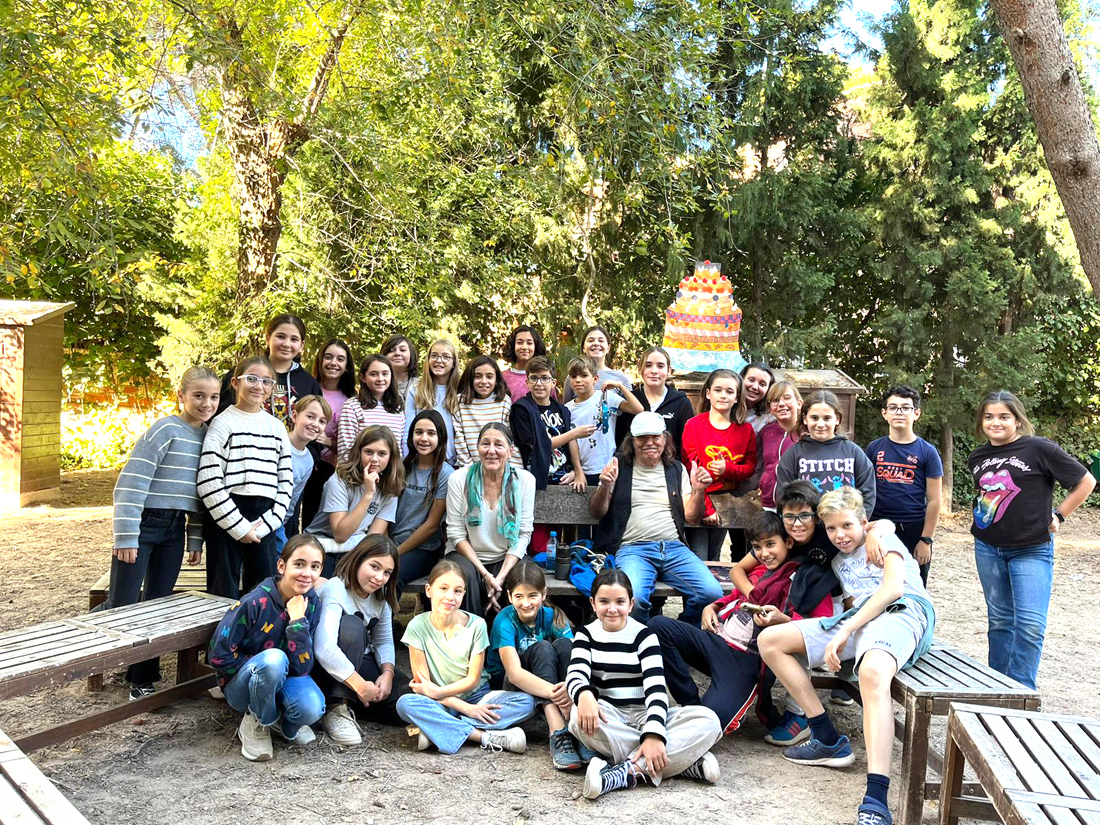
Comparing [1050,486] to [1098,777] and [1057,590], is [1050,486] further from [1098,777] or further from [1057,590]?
[1057,590]

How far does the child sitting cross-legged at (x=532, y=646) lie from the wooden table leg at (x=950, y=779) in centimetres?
154

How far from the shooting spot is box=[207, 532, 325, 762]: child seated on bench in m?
3.94

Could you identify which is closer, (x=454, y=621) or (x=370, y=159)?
(x=454, y=621)

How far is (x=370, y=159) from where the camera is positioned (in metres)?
8.55

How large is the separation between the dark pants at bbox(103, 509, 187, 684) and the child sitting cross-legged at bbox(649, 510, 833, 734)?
238 centimetres

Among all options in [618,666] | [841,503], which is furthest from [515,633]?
[841,503]

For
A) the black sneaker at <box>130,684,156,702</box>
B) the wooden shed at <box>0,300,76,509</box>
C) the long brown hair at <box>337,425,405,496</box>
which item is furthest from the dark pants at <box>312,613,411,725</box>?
the wooden shed at <box>0,300,76,509</box>

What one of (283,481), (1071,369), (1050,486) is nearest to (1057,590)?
(1050,486)

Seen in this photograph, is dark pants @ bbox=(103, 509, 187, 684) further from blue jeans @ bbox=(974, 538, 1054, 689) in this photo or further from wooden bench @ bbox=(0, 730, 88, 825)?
blue jeans @ bbox=(974, 538, 1054, 689)

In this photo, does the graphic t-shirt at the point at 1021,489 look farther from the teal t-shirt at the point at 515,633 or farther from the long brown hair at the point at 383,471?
the long brown hair at the point at 383,471

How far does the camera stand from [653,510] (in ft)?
17.0

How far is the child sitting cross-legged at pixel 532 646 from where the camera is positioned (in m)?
4.25

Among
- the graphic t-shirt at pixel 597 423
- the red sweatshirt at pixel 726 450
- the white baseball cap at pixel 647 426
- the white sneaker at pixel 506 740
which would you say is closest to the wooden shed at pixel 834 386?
the graphic t-shirt at pixel 597 423

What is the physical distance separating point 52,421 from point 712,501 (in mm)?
8896
